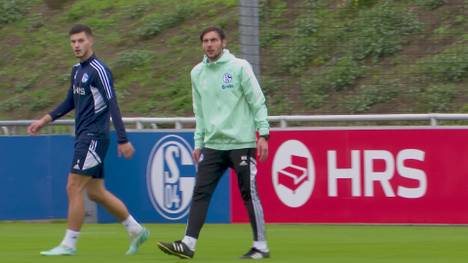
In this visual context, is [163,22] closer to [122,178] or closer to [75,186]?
[122,178]

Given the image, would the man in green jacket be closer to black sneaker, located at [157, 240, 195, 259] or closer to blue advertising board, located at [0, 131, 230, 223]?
black sneaker, located at [157, 240, 195, 259]

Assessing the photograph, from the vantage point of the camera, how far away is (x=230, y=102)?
10125 millimetres

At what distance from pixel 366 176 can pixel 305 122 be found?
156 centimetres

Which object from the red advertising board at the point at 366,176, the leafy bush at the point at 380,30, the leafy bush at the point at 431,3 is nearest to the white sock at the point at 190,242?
the red advertising board at the point at 366,176

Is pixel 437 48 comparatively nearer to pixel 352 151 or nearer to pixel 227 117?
pixel 352 151

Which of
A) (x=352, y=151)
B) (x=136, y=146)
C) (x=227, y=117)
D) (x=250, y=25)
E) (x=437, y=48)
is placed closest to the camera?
(x=227, y=117)

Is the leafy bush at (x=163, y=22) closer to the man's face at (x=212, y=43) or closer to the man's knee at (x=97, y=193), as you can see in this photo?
the man's knee at (x=97, y=193)

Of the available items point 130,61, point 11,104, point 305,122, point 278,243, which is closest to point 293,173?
point 305,122

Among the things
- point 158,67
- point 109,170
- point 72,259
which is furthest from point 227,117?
point 158,67

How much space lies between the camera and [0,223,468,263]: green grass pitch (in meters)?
10.5

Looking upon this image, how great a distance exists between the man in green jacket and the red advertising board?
3883 mm

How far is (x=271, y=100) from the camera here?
17.9 meters

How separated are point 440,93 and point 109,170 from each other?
5.01 m

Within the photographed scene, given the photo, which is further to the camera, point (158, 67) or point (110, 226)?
point (158, 67)
